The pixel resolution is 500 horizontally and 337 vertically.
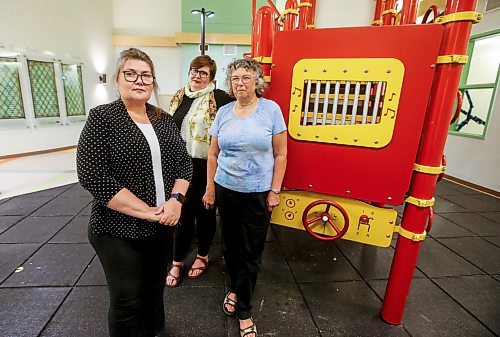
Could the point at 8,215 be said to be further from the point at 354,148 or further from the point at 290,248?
the point at 354,148

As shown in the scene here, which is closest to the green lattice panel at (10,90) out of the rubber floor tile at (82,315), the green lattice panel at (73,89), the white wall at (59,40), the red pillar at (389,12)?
the white wall at (59,40)

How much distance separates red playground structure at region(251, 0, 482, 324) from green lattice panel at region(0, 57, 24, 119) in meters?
5.54

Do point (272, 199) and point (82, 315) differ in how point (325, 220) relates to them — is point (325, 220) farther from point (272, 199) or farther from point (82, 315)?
point (82, 315)

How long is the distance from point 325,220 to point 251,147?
634mm

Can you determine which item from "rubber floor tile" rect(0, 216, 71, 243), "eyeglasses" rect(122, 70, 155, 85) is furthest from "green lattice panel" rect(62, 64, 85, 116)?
"eyeglasses" rect(122, 70, 155, 85)

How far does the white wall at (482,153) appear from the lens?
4.04 metres

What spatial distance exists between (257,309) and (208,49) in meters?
8.14

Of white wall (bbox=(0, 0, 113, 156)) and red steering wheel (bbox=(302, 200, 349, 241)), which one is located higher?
white wall (bbox=(0, 0, 113, 156))

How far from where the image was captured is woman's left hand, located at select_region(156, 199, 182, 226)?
1029mm

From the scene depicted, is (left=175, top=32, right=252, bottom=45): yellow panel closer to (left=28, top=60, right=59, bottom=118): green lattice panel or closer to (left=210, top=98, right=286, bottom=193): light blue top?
(left=28, top=60, right=59, bottom=118): green lattice panel

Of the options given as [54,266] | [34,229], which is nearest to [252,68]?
[54,266]

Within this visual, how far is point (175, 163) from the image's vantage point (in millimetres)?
1107

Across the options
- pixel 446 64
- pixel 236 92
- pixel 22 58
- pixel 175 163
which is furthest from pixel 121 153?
pixel 22 58

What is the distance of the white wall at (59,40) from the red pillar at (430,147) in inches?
251
